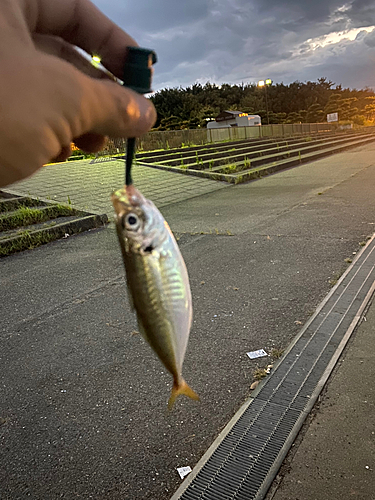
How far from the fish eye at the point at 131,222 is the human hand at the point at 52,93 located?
231 millimetres

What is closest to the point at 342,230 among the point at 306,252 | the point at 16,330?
the point at 306,252

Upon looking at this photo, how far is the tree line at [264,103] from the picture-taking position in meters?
42.0

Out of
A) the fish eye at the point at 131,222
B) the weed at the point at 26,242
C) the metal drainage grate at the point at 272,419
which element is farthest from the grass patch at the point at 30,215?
the fish eye at the point at 131,222

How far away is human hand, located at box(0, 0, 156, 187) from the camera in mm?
760

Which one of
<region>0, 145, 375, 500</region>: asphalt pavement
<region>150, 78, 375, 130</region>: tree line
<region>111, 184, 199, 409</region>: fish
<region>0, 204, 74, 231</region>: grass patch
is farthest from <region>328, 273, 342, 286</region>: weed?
<region>150, 78, 375, 130</region>: tree line

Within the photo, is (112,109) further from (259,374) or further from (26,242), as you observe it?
(26,242)

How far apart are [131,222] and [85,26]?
621mm

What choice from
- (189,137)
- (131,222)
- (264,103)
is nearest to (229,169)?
(189,137)

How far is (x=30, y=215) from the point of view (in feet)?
26.5

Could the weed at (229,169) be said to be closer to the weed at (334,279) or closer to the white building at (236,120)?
the weed at (334,279)

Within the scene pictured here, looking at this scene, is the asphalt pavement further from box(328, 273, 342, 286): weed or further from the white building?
the white building

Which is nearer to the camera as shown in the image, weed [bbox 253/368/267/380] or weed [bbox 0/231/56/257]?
weed [bbox 253/368/267/380]

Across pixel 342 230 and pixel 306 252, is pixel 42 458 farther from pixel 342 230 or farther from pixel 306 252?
pixel 342 230

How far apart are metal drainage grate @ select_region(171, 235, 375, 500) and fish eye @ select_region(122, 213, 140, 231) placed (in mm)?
1805
